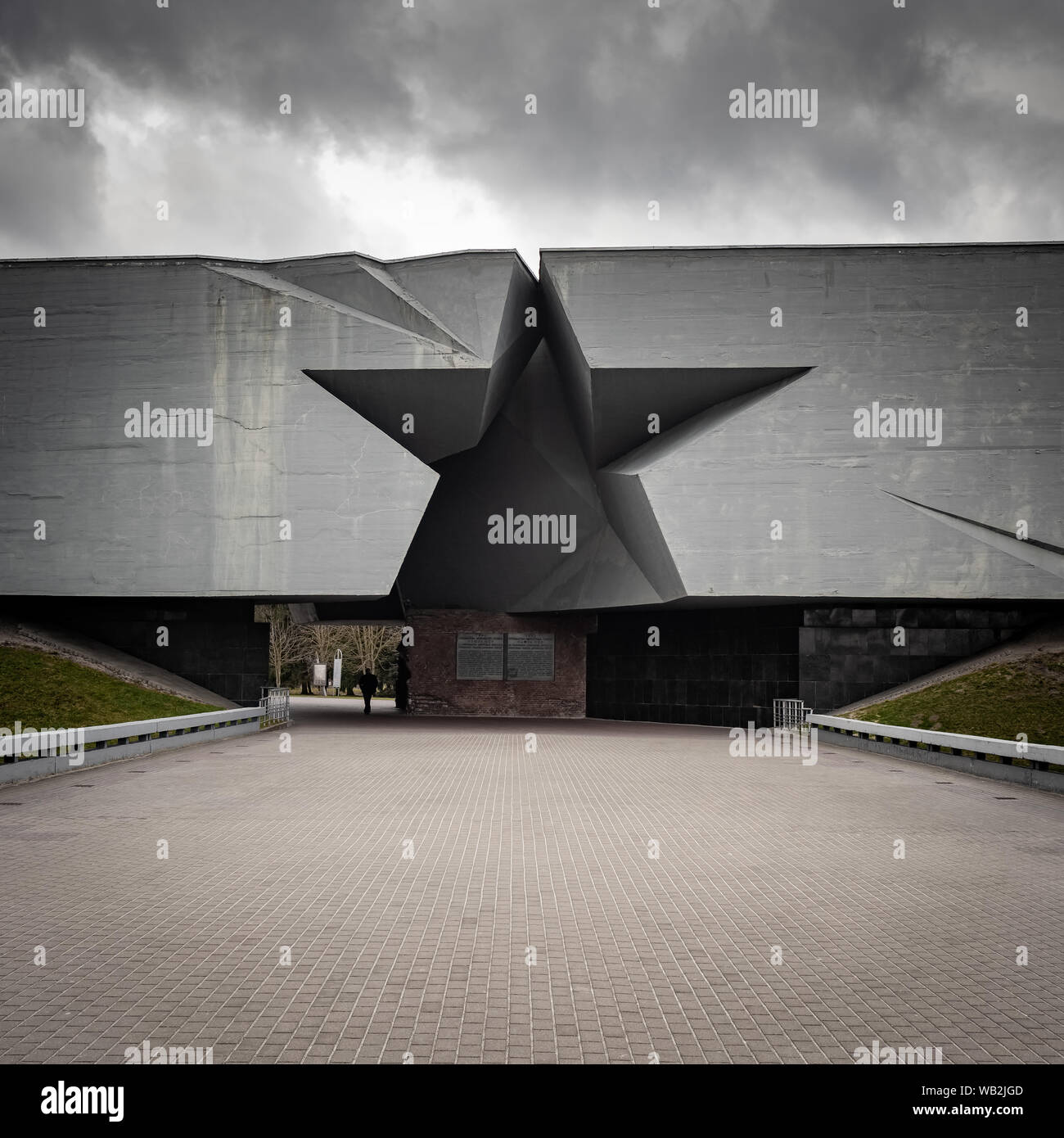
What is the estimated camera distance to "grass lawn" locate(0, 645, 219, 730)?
17.3m

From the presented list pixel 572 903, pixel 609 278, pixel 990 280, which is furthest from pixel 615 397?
pixel 572 903

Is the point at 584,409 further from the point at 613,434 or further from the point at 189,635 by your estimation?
the point at 189,635

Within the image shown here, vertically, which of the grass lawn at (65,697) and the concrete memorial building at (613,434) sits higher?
the concrete memorial building at (613,434)

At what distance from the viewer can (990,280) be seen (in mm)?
22984

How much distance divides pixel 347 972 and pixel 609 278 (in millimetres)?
20478

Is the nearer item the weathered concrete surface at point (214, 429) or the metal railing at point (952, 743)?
the metal railing at point (952, 743)

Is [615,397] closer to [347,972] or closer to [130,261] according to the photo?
[130,261]

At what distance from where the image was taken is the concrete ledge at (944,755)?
13.2m

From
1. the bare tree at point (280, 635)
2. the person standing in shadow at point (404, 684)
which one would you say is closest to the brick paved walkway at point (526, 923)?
the person standing in shadow at point (404, 684)

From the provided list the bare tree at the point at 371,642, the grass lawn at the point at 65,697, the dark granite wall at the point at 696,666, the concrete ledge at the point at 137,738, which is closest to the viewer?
the concrete ledge at the point at 137,738

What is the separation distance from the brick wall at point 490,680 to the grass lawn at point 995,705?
1065 centimetres

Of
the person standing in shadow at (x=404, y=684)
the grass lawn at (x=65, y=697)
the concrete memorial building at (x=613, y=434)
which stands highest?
the concrete memorial building at (x=613, y=434)

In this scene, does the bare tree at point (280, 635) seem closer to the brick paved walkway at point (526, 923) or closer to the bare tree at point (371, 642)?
the bare tree at point (371, 642)

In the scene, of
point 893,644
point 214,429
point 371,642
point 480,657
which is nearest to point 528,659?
point 480,657
